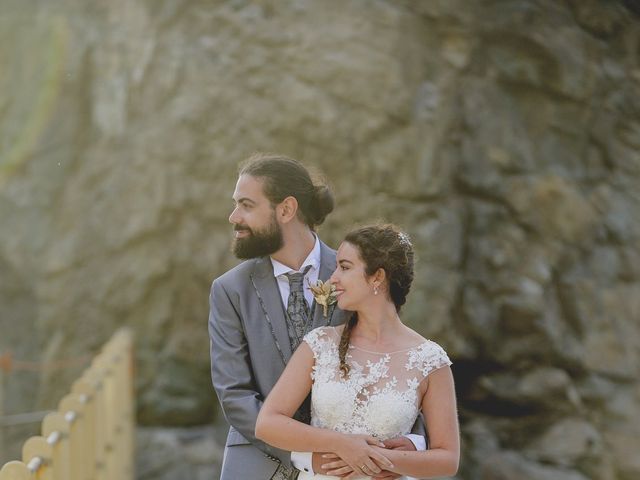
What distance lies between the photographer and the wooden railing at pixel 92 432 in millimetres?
3807

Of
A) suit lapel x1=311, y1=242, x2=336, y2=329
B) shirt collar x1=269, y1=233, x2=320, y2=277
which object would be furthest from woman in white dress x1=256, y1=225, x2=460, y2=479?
shirt collar x1=269, y1=233, x2=320, y2=277

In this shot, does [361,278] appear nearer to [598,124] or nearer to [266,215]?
[266,215]

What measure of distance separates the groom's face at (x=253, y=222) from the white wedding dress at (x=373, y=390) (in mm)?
490

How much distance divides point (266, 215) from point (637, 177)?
6.79m

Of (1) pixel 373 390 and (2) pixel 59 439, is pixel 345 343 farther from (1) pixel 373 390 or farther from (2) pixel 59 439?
(2) pixel 59 439

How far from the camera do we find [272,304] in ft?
12.0

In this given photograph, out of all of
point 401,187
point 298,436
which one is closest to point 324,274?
point 298,436

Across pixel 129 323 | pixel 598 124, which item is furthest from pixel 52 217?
pixel 598 124

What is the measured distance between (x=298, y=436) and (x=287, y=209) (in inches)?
35.0

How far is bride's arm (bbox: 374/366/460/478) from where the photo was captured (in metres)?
3.19

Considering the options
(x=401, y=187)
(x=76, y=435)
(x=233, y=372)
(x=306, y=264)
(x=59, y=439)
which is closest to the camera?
(x=233, y=372)

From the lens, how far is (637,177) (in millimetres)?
9727

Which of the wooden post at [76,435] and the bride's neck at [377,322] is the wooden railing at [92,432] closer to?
the wooden post at [76,435]

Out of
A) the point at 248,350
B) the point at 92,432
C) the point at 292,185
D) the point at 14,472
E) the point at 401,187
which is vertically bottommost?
the point at 92,432
